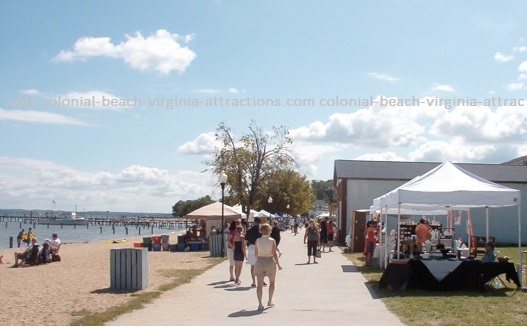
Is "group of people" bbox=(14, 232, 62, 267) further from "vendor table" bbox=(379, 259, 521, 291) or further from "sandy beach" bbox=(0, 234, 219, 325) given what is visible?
"vendor table" bbox=(379, 259, 521, 291)

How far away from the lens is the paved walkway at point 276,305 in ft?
31.7

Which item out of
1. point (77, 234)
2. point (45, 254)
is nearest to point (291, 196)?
point (77, 234)

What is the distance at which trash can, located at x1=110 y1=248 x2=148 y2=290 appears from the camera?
1396cm

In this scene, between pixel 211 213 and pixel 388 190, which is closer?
pixel 211 213

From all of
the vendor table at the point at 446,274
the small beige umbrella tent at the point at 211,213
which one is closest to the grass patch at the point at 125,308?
the vendor table at the point at 446,274

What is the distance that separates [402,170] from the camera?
133ft

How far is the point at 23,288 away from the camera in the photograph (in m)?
15.3

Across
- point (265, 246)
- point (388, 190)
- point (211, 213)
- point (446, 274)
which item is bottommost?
point (446, 274)

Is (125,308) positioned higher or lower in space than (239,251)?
lower

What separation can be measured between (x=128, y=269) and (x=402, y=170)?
95.3 ft

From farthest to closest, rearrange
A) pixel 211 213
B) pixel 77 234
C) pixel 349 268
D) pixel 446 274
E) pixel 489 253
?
1. pixel 77 234
2. pixel 211 213
3. pixel 349 268
4. pixel 489 253
5. pixel 446 274

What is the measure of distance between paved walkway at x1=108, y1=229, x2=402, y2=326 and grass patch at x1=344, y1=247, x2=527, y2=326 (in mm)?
297

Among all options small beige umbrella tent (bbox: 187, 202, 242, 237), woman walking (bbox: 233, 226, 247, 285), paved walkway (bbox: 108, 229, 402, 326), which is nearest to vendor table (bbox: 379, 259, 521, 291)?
paved walkway (bbox: 108, 229, 402, 326)

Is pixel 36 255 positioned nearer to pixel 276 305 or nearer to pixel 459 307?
pixel 276 305
